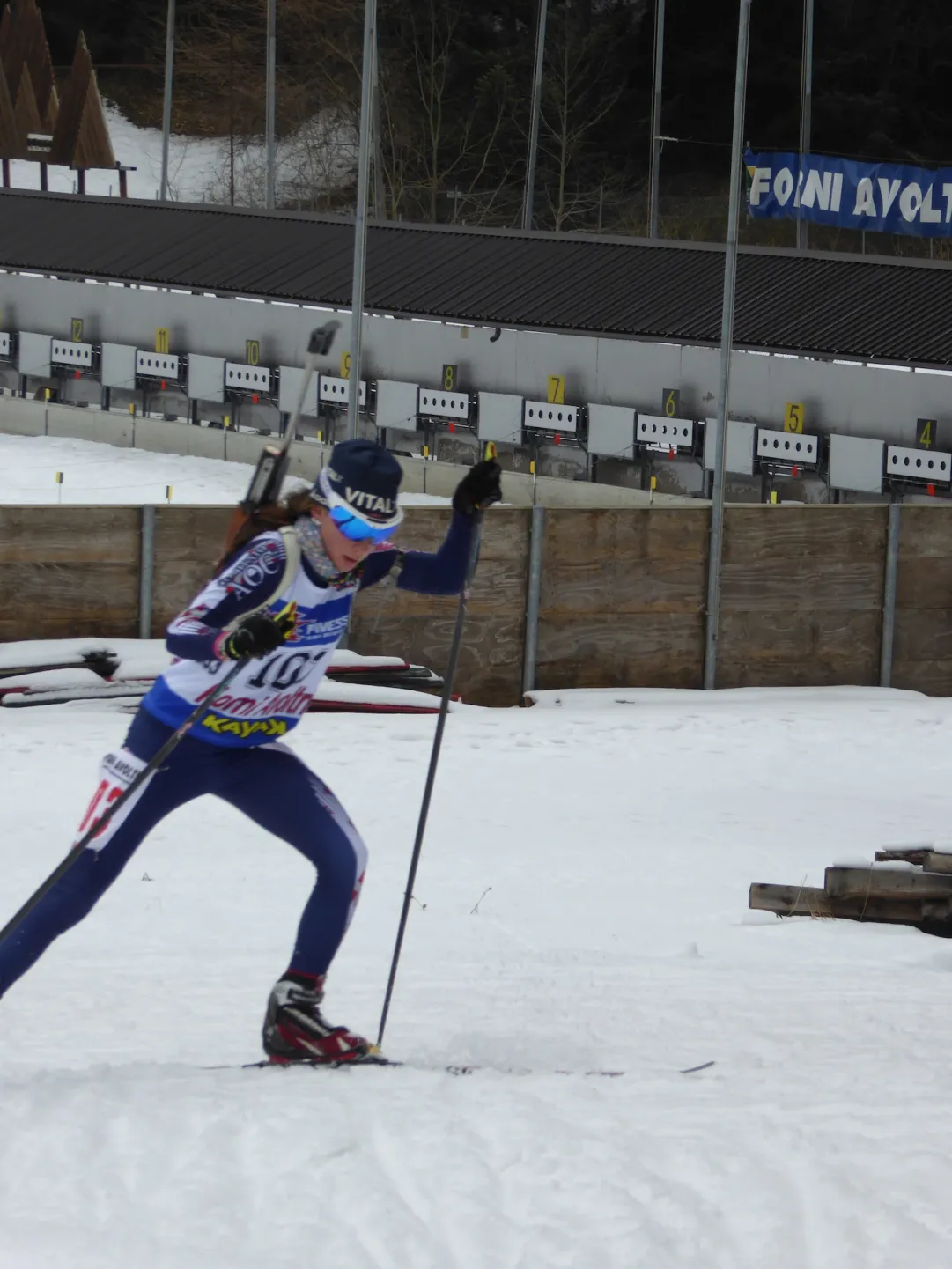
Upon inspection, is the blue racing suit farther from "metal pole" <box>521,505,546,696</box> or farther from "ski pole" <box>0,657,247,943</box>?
"metal pole" <box>521,505,546,696</box>

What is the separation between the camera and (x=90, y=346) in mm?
34000

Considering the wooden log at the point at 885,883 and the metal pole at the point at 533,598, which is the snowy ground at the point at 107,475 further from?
the wooden log at the point at 885,883

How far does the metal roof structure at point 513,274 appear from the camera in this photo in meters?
25.3

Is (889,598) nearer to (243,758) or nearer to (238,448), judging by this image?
(243,758)

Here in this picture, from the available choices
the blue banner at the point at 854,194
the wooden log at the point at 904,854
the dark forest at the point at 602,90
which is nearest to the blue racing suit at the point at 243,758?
the wooden log at the point at 904,854

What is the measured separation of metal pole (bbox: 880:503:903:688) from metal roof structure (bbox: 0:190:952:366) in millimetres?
8369

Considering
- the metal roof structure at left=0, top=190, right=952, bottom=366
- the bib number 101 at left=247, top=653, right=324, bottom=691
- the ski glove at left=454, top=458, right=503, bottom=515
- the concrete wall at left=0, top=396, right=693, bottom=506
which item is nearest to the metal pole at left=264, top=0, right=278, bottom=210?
the metal roof structure at left=0, top=190, right=952, bottom=366

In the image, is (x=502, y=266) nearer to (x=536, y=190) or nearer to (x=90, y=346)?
(x=90, y=346)

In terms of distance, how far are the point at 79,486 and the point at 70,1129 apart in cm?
2192

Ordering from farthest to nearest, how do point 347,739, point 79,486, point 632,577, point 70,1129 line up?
point 79,486 → point 632,577 → point 347,739 → point 70,1129

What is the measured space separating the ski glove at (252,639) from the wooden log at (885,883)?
4.09 m

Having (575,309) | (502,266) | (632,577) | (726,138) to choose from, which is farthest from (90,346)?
(726,138)

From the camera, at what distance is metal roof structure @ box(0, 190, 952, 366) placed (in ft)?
83.1

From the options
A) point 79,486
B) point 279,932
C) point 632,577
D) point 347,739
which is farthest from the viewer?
point 79,486
